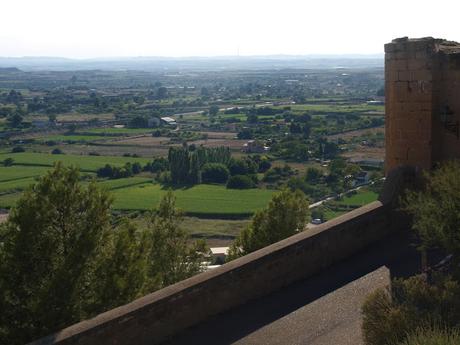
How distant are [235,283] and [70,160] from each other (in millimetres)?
60165

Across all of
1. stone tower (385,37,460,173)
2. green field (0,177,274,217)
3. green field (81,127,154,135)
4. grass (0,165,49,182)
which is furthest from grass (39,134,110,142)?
stone tower (385,37,460,173)

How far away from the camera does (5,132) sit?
95812 millimetres

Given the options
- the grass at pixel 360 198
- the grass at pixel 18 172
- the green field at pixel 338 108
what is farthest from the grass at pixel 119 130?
the grass at pixel 360 198

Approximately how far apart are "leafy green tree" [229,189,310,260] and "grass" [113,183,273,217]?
1105 inches

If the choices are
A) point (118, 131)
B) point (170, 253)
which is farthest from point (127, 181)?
point (170, 253)

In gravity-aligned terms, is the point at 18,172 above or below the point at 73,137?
above

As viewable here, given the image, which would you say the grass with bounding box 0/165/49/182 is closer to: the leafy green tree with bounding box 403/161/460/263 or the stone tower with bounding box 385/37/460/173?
the stone tower with bounding box 385/37/460/173

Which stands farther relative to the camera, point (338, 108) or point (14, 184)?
point (338, 108)

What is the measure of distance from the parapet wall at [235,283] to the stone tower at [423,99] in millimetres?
626

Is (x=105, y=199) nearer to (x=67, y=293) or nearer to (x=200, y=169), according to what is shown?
(x=67, y=293)

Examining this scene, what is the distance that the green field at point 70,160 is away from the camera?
2519 inches

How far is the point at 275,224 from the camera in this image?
50.3ft

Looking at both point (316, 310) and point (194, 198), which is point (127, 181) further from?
point (316, 310)

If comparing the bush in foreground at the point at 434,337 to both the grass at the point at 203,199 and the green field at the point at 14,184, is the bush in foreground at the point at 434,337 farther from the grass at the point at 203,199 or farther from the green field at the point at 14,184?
the green field at the point at 14,184
